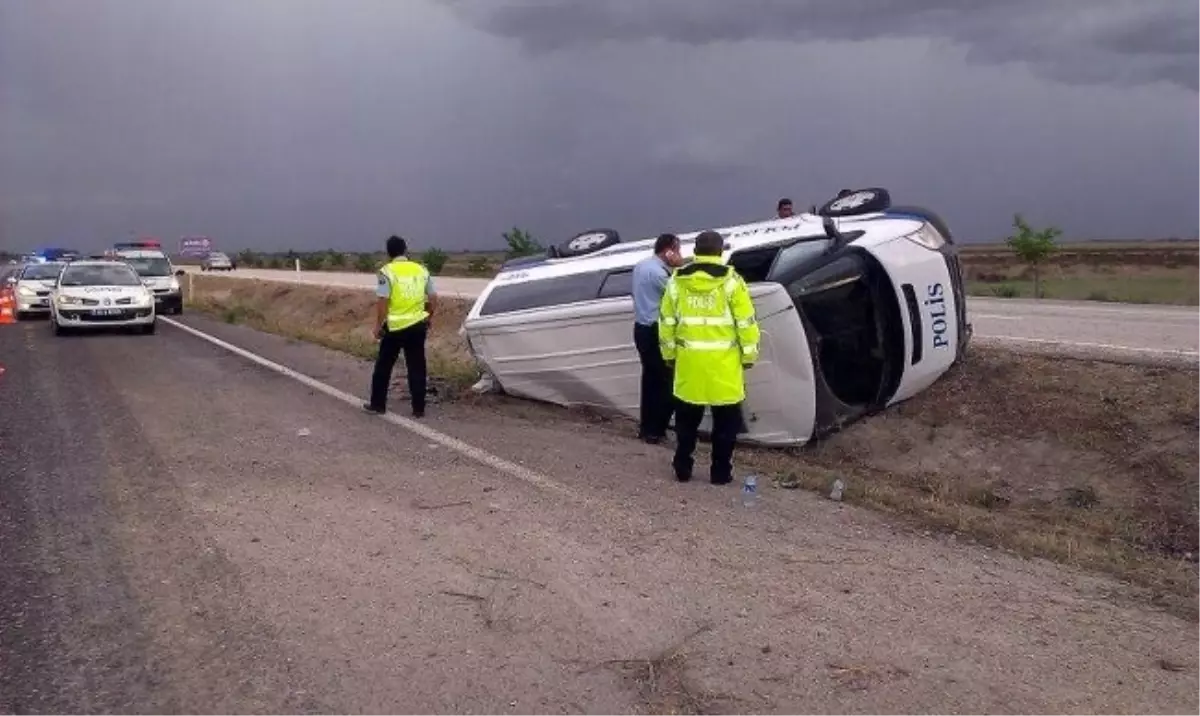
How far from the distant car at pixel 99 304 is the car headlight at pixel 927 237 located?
16.3 meters

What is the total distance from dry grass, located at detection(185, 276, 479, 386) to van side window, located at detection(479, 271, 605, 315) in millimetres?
870

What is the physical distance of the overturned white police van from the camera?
870 cm

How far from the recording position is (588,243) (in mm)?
11703

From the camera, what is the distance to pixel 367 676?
417cm

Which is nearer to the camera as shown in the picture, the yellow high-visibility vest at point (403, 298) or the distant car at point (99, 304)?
the yellow high-visibility vest at point (403, 298)

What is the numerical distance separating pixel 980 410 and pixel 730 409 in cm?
309

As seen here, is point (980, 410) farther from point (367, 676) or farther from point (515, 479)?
point (367, 676)

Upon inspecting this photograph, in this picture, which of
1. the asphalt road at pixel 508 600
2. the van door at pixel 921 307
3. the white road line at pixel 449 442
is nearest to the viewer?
the asphalt road at pixel 508 600

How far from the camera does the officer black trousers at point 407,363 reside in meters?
10.4

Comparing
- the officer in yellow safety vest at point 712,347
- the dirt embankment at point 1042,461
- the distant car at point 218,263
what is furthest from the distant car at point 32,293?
the distant car at point 218,263

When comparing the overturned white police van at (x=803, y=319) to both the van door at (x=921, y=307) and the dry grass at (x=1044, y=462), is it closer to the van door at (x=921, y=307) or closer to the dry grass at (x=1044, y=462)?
the van door at (x=921, y=307)

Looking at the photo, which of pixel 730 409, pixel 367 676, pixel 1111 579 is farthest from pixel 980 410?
pixel 367 676

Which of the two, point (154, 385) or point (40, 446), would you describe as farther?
point (154, 385)

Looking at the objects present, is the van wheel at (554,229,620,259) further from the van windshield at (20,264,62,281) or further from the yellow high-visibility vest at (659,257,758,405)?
the van windshield at (20,264,62,281)
